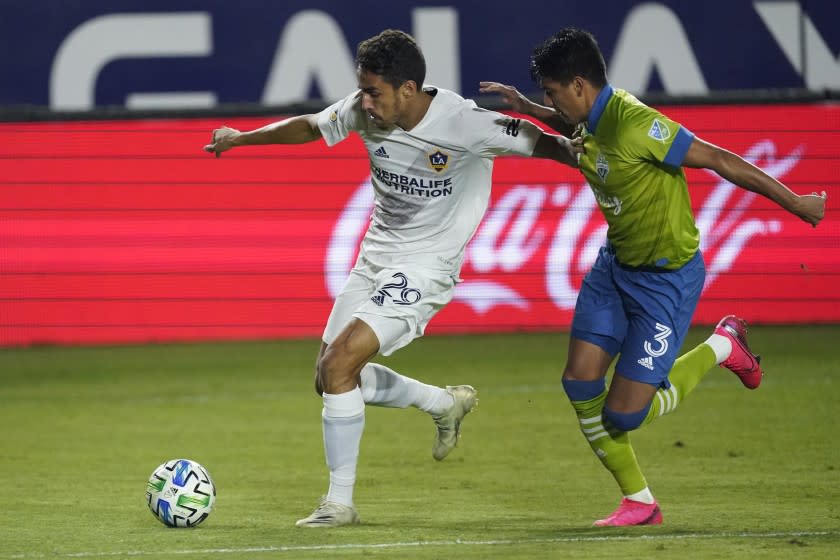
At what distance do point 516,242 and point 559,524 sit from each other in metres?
6.40

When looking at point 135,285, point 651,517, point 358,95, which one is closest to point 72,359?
point 135,285

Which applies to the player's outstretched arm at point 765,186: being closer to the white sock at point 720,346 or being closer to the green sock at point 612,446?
the green sock at point 612,446

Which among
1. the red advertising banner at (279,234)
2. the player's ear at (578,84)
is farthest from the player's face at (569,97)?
the red advertising banner at (279,234)

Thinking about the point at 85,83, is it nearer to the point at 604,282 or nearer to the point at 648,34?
the point at 648,34

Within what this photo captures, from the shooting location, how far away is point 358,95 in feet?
21.0

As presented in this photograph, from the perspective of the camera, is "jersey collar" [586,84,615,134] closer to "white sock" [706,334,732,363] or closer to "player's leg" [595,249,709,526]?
"player's leg" [595,249,709,526]

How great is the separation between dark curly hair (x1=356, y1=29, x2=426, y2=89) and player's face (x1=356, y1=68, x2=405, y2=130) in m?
0.02

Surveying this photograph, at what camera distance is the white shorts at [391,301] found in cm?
616

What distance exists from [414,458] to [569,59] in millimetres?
3024

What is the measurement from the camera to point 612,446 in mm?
6090

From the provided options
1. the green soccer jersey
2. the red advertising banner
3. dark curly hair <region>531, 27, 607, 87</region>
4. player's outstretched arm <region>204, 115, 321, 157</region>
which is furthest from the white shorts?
the red advertising banner

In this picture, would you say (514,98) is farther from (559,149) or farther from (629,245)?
(629,245)

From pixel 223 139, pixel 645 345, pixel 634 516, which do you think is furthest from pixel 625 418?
pixel 223 139

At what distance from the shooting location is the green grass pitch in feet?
18.5
